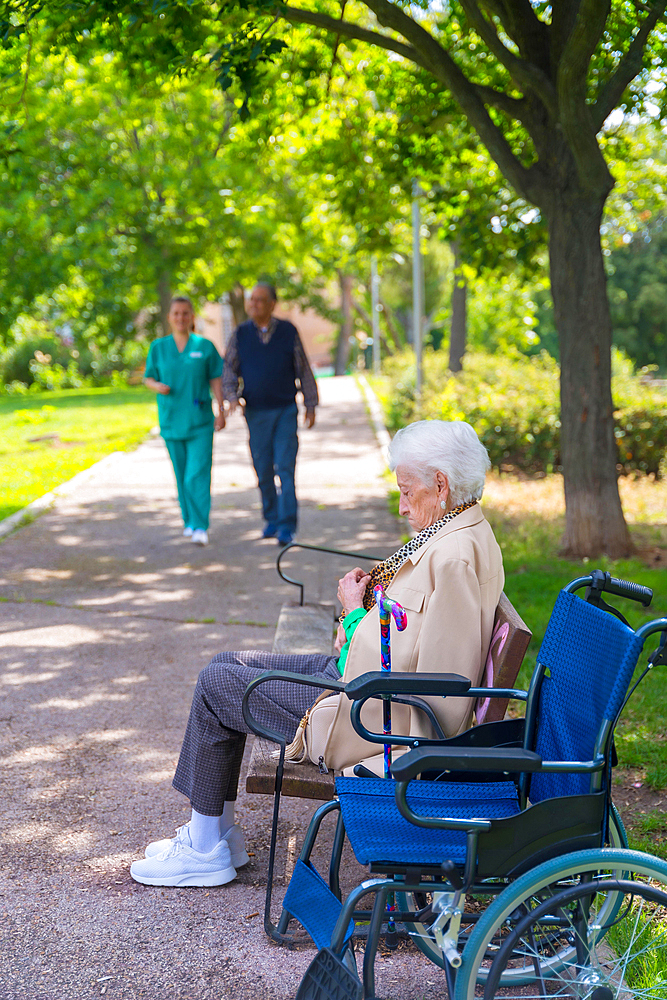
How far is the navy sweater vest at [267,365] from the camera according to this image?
8172mm

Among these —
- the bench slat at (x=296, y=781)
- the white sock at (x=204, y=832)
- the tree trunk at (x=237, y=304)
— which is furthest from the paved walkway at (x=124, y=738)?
the tree trunk at (x=237, y=304)

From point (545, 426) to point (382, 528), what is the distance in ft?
11.2

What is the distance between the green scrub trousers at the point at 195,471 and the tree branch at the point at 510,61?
12.4ft

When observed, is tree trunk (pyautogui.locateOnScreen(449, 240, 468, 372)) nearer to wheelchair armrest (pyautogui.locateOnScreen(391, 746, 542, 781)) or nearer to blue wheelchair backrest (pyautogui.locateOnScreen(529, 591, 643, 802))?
blue wheelchair backrest (pyautogui.locateOnScreen(529, 591, 643, 802))

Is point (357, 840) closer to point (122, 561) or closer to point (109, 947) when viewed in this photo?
point (109, 947)

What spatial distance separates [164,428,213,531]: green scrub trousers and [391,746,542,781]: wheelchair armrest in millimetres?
6356

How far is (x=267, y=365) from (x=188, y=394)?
723 millimetres

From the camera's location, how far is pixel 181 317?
26.6 ft

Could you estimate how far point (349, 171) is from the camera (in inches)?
397

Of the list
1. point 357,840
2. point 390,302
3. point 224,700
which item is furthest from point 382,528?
point 390,302

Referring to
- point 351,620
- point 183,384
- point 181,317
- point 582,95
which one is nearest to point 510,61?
point 582,95

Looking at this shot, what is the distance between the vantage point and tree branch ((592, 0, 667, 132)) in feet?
19.1

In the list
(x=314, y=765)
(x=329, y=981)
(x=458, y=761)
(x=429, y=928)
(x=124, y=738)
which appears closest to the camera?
(x=458, y=761)

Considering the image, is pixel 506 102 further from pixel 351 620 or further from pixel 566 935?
pixel 566 935
